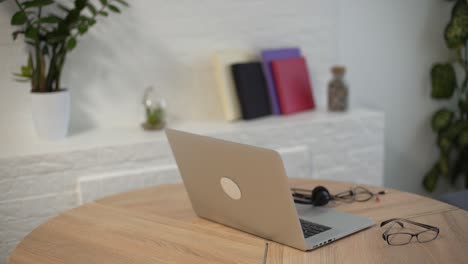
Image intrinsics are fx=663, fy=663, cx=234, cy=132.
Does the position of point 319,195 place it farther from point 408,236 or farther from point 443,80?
point 443,80

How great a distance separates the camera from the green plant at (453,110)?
12.2 ft

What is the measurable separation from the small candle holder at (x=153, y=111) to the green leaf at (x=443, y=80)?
1665 mm

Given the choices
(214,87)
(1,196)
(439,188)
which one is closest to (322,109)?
(214,87)

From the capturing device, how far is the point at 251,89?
131 inches

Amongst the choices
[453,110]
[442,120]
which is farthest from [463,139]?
[453,110]

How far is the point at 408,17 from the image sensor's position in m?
3.82

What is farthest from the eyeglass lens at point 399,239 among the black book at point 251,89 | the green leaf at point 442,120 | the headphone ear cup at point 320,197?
the green leaf at point 442,120

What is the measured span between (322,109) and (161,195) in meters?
1.58

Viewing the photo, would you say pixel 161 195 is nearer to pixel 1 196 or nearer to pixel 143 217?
pixel 143 217

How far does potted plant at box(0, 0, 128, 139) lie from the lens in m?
2.83

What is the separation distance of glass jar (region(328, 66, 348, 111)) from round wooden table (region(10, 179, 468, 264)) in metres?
1.34

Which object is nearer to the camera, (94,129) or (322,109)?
(94,129)

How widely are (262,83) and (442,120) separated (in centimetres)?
120

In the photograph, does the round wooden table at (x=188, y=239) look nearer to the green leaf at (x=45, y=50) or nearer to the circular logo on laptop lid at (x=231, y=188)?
the circular logo on laptop lid at (x=231, y=188)
